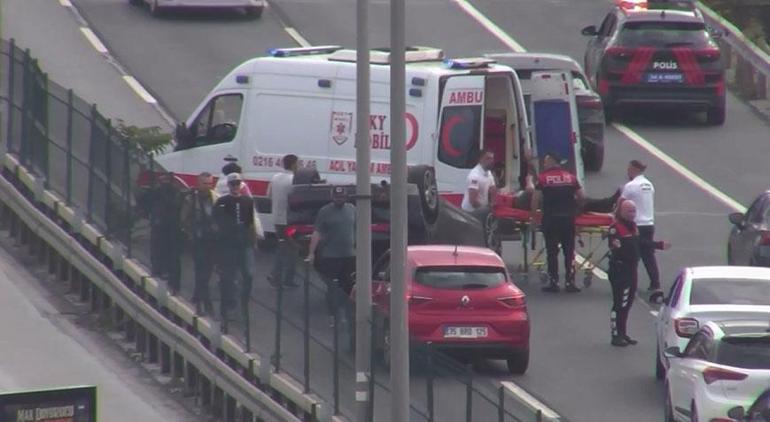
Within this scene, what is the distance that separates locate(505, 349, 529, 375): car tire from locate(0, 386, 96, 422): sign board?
866 cm

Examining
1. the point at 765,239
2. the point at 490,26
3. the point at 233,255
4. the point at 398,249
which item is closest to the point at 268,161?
the point at 233,255

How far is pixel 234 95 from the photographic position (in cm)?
2780

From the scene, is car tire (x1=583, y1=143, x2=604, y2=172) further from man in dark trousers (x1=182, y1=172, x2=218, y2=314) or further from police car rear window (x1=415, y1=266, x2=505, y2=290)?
police car rear window (x1=415, y1=266, x2=505, y2=290)

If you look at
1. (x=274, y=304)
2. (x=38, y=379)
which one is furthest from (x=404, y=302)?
(x=38, y=379)

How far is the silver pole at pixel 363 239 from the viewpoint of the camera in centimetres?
1869

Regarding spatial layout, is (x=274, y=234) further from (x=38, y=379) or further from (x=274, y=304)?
(x=274, y=304)

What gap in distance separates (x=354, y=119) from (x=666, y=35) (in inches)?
387

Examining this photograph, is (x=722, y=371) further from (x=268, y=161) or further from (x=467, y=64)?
(x=268, y=161)

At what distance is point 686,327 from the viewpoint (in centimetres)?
2117

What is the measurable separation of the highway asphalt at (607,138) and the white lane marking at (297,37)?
0.14m

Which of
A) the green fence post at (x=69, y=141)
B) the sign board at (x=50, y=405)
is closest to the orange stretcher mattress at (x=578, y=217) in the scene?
the green fence post at (x=69, y=141)

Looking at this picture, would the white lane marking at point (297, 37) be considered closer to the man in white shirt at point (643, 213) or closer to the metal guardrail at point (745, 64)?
the metal guardrail at point (745, 64)

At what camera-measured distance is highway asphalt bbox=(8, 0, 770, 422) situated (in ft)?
74.3

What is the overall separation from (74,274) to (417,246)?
560 centimetres
